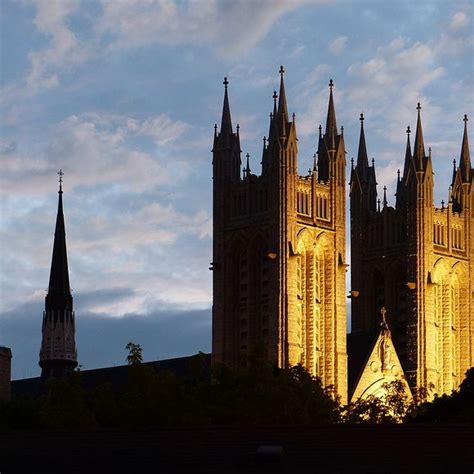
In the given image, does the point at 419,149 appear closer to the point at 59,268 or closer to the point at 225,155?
the point at 225,155

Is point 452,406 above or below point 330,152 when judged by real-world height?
below

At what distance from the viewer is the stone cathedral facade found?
140 m

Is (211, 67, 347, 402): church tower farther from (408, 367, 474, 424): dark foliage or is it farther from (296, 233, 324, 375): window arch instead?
(408, 367, 474, 424): dark foliage

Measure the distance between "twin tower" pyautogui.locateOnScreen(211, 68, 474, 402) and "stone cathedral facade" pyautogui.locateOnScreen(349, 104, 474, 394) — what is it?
7cm

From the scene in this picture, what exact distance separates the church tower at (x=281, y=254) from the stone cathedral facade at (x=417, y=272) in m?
6.95

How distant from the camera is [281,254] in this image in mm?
130000

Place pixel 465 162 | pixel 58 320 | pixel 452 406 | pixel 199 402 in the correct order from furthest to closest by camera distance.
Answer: pixel 58 320 < pixel 465 162 < pixel 452 406 < pixel 199 402

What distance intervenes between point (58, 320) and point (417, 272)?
4701 centimetres

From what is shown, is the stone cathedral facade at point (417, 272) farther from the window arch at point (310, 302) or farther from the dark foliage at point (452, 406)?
the dark foliage at point (452, 406)

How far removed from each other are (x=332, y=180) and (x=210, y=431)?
7620 cm

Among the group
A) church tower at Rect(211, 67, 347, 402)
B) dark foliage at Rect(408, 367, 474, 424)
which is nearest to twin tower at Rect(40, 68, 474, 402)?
church tower at Rect(211, 67, 347, 402)

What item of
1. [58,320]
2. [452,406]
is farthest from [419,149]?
[58,320]

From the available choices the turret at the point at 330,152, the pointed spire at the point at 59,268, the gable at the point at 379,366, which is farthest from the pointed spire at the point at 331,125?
the pointed spire at the point at 59,268

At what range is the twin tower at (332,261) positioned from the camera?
131375mm
